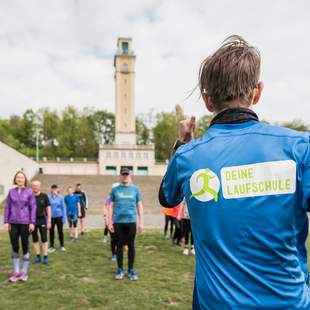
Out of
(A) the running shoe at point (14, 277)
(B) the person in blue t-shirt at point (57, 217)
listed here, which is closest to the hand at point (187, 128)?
(A) the running shoe at point (14, 277)

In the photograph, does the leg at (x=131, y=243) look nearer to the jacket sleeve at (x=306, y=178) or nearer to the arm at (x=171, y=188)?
the arm at (x=171, y=188)

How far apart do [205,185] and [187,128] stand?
0.51 m

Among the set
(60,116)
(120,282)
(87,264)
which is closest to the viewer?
(120,282)

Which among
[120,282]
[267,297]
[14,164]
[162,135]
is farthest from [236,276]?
[162,135]

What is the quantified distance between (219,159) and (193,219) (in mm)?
289

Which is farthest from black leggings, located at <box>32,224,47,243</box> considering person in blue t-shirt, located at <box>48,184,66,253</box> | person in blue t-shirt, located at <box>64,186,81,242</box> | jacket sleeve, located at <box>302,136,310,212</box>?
jacket sleeve, located at <box>302,136,310,212</box>

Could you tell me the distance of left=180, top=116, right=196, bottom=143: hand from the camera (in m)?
1.68

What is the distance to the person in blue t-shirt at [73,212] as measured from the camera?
33.5 feet

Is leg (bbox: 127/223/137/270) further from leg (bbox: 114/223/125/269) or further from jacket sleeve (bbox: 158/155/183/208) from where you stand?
jacket sleeve (bbox: 158/155/183/208)

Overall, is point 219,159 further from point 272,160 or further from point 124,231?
point 124,231

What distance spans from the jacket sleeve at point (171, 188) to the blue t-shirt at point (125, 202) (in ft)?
15.8

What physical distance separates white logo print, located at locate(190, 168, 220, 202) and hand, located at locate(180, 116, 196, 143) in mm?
445

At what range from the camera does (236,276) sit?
1.18 meters

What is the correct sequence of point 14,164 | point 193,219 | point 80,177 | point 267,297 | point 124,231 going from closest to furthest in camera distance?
point 267,297
point 193,219
point 124,231
point 14,164
point 80,177
